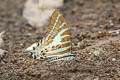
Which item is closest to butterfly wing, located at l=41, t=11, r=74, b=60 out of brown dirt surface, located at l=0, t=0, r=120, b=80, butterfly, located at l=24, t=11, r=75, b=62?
butterfly, located at l=24, t=11, r=75, b=62

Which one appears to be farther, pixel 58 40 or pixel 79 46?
pixel 79 46

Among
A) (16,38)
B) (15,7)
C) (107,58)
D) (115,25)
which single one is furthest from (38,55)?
(15,7)

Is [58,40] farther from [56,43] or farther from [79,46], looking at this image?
[79,46]

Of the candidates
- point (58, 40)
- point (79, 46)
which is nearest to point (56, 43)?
point (58, 40)

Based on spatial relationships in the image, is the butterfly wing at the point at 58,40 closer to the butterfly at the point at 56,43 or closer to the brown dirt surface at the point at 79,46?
the butterfly at the point at 56,43

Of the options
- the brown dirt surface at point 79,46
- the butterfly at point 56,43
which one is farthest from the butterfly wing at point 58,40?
the brown dirt surface at point 79,46
